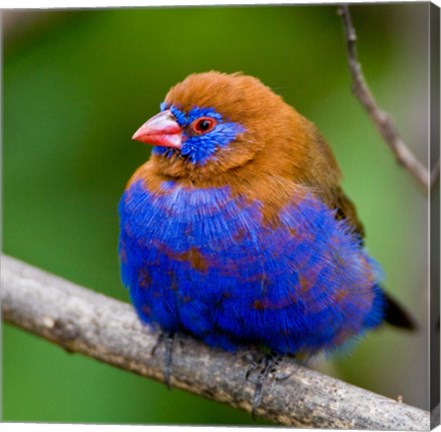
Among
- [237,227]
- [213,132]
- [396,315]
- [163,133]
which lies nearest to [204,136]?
[213,132]

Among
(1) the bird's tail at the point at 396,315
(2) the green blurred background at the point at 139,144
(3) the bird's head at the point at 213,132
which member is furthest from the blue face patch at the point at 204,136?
(1) the bird's tail at the point at 396,315

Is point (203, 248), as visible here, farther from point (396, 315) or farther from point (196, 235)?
point (396, 315)

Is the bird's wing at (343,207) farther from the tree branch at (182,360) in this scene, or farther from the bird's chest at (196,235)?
the tree branch at (182,360)

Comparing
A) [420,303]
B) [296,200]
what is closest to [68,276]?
[296,200]

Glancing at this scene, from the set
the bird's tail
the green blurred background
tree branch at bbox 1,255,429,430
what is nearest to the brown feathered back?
the green blurred background

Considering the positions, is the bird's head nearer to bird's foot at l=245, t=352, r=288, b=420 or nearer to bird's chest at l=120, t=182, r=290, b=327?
bird's chest at l=120, t=182, r=290, b=327

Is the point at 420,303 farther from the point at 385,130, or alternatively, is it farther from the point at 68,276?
the point at 68,276
